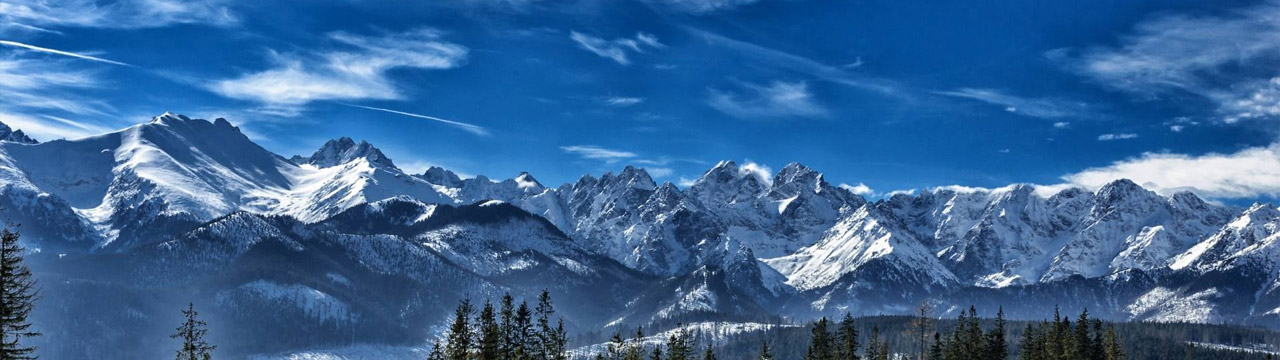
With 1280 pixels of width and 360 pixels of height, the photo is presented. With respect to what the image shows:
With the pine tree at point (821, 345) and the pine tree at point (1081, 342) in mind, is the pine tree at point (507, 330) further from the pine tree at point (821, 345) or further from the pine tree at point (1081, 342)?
the pine tree at point (1081, 342)

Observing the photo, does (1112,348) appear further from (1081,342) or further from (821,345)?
(821,345)

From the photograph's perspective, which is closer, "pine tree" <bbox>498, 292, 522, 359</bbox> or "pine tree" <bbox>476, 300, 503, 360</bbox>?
"pine tree" <bbox>476, 300, 503, 360</bbox>

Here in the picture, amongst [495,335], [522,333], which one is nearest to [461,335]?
[495,335]

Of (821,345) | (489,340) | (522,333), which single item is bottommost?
(489,340)

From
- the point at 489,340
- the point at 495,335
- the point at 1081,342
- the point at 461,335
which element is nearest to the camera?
the point at 489,340

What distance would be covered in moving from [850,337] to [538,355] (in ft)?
197

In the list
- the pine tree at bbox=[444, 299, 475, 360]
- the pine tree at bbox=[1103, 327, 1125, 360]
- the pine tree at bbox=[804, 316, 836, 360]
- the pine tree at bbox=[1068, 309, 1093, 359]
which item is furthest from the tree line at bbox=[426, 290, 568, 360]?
the pine tree at bbox=[1103, 327, 1125, 360]

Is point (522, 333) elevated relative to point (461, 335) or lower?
elevated

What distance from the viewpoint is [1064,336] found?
5320 inches

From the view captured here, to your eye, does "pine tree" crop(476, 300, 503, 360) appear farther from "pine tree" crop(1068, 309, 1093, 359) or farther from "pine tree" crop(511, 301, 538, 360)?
"pine tree" crop(1068, 309, 1093, 359)

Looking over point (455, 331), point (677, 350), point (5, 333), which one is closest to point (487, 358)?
point (455, 331)

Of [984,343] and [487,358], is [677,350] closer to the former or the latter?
[487,358]

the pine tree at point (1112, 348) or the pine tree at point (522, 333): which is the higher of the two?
the pine tree at point (1112, 348)

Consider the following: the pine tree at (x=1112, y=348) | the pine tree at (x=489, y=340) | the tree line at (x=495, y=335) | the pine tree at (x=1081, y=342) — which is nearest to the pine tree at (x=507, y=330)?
the tree line at (x=495, y=335)
